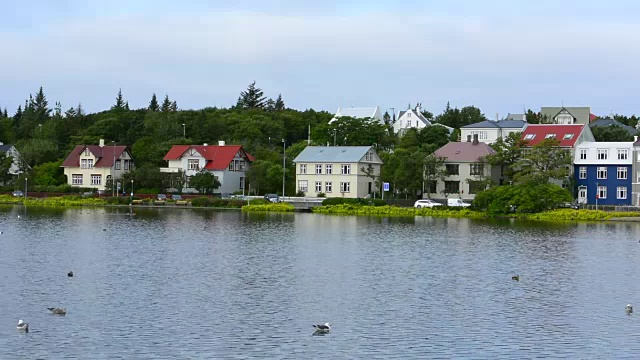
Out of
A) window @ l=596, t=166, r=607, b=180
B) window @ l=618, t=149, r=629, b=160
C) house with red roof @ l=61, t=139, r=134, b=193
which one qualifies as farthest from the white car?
house with red roof @ l=61, t=139, r=134, b=193

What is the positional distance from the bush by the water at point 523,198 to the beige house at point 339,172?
56.0ft

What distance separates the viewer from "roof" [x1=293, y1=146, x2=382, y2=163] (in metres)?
91.1

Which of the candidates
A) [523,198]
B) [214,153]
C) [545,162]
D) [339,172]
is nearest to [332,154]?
[339,172]

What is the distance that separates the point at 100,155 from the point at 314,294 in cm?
7345

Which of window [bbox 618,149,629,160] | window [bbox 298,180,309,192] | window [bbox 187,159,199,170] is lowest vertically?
window [bbox 298,180,309,192]

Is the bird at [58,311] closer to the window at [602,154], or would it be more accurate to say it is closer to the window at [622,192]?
the window at [622,192]

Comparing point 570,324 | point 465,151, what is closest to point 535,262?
point 570,324

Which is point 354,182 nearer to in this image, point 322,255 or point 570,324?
point 322,255

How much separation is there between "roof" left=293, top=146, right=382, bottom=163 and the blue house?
21.2 m

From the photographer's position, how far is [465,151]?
8844 cm

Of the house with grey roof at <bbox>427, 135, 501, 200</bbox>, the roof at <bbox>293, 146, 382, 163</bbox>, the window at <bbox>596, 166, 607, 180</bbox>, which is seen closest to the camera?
the window at <bbox>596, 166, 607, 180</bbox>

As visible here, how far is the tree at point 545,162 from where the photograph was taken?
78250 mm

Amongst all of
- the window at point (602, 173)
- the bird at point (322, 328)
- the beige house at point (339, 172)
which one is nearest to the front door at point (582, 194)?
the window at point (602, 173)

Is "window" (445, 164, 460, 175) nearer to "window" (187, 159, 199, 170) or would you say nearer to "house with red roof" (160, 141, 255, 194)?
"house with red roof" (160, 141, 255, 194)
